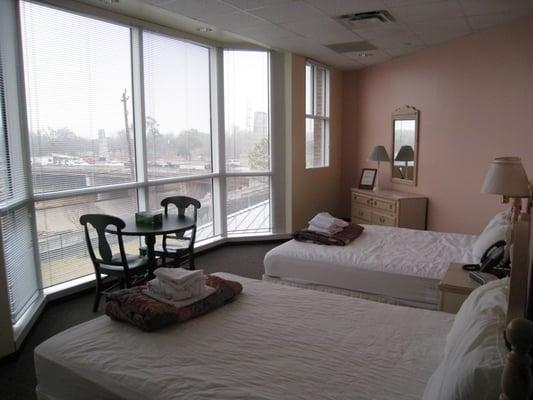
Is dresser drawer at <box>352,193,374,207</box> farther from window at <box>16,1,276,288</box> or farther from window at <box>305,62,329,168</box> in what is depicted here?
window at <box>16,1,276,288</box>

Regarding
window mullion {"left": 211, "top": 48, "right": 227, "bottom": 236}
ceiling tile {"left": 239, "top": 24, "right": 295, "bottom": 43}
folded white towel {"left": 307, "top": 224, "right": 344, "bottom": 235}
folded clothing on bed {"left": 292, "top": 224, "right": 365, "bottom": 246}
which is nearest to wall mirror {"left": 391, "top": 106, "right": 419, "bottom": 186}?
ceiling tile {"left": 239, "top": 24, "right": 295, "bottom": 43}

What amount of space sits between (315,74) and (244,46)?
1294mm

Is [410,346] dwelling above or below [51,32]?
below

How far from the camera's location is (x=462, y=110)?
4.84 metres

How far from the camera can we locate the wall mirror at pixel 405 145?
5660 mm

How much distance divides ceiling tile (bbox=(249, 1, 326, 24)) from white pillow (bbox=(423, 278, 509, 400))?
115 inches

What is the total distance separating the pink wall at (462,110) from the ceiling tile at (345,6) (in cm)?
159

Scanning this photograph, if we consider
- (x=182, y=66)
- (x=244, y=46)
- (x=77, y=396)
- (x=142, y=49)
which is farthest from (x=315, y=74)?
(x=77, y=396)

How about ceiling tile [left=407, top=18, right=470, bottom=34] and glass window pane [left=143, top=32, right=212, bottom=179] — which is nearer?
ceiling tile [left=407, top=18, right=470, bottom=34]

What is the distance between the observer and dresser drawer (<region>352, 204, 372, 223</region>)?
5.99 m

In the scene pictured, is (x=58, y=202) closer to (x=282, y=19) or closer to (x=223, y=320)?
(x=223, y=320)

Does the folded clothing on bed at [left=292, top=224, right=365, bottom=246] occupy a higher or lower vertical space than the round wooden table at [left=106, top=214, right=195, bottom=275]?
lower

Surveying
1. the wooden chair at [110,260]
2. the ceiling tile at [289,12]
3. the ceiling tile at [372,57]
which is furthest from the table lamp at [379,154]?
the wooden chair at [110,260]

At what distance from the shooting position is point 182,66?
502 centimetres
